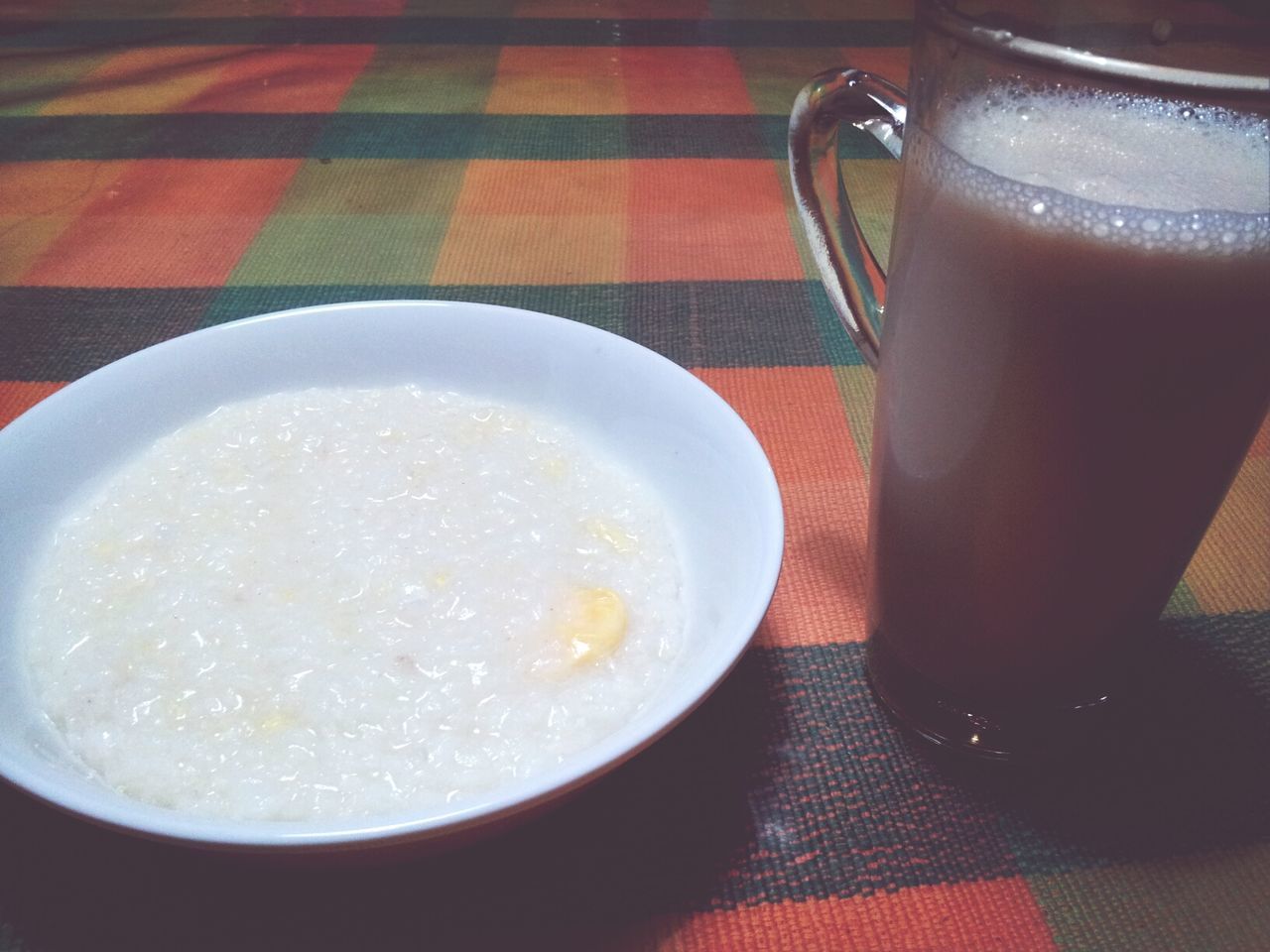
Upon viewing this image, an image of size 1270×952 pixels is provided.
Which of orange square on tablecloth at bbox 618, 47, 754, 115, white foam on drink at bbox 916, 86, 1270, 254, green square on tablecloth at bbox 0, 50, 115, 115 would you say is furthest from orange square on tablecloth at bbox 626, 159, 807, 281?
green square on tablecloth at bbox 0, 50, 115, 115

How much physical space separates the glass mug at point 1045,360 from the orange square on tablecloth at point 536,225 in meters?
0.47

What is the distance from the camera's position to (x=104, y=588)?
2.01ft

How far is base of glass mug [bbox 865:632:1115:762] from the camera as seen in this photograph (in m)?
0.59

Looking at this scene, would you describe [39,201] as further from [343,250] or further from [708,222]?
[708,222]

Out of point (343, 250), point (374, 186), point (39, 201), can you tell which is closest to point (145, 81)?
point (39, 201)

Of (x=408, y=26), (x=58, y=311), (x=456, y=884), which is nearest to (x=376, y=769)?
(x=456, y=884)

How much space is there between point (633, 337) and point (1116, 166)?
1.69ft

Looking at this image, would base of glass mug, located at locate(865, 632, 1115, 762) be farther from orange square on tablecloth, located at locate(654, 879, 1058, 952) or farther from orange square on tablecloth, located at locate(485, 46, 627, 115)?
orange square on tablecloth, located at locate(485, 46, 627, 115)

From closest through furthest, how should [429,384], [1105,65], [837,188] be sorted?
[1105,65] → [837,188] → [429,384]

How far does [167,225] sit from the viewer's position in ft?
3.73

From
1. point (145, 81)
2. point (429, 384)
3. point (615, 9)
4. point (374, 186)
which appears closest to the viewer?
point (429, 384)

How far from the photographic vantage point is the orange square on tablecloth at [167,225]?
1051mm

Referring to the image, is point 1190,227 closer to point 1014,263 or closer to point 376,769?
point 1014,263

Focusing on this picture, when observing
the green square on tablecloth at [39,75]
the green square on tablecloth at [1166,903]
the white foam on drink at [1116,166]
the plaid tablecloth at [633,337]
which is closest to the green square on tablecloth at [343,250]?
the plaid tablecloth at [633,337]
